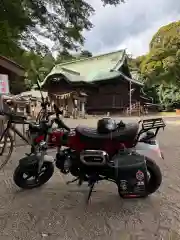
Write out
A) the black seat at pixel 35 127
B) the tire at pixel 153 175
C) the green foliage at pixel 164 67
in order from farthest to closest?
the green foliage at pixel 164 67 < the black seat at pixel 35 127 < the tire at pixel 153 175

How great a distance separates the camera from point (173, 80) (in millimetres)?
31375

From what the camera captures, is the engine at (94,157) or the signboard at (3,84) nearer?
the engine at (94,157)

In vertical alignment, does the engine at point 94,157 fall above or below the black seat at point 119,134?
below

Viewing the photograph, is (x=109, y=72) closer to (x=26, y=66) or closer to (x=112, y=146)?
(x=26, y=66)

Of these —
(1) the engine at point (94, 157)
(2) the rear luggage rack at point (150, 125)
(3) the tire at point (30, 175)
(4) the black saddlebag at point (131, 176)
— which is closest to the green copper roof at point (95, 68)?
(3) the tire at point (30, 175)

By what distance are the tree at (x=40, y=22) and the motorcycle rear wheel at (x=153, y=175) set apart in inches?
Answer: 212

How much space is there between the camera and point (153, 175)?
384 centimetres

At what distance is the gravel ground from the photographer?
9.54ft

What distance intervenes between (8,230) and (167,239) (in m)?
1.62

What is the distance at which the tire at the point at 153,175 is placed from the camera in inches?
149

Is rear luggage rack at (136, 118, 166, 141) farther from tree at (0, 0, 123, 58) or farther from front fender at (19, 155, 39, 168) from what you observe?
tree at (0, 0, 123, 58)

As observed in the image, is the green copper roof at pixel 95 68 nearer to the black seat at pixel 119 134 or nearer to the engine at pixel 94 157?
the black seat at pixel 119 134

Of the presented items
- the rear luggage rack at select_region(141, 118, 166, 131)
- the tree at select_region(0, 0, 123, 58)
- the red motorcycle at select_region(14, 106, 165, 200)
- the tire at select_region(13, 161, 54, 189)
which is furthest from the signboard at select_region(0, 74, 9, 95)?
the rear luggage rack at select_region(141, 118, 166, 131)

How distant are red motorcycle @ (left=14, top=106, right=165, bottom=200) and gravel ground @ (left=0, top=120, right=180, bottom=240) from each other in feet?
0.78
